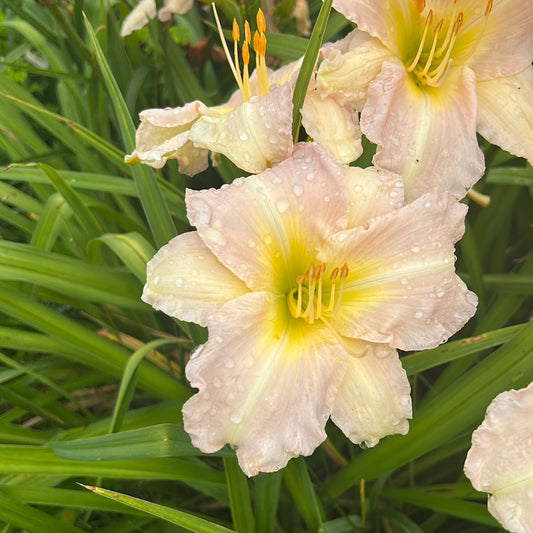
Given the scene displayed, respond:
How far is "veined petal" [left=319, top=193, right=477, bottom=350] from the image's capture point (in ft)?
→ 2.37

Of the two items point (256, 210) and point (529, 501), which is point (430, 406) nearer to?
point (529, 501)

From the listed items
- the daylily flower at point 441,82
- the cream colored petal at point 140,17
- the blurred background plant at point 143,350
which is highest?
the cream colored petal at point 140,17

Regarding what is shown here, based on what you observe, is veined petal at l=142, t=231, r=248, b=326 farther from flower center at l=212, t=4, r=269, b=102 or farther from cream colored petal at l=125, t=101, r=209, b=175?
flower center at l=212, t=4, r=269, b=102

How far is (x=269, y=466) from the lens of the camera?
68 centimetres

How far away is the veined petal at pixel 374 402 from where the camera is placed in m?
0.73

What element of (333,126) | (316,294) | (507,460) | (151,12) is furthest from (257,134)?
(151,12)

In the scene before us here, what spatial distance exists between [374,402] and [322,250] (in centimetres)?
19

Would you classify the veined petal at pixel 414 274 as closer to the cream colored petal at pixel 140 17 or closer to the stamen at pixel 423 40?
the stamen at pixel 423 40

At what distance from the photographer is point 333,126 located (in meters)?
0.77

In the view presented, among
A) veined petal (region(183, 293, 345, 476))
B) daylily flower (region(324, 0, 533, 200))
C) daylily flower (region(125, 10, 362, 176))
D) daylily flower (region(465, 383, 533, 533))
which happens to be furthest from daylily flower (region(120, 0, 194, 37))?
daylily flower (region(465, 383, 533, 533))

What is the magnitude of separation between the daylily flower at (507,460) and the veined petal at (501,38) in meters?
0.44

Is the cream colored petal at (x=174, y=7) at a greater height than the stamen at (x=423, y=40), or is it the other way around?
the cream colored petal at (x=174, y=7)

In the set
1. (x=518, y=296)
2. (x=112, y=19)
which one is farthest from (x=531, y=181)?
(x=112, y=19)

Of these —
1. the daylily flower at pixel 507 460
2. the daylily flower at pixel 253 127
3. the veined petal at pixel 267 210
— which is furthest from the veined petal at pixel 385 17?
the daylily flower at pixel 507 460
